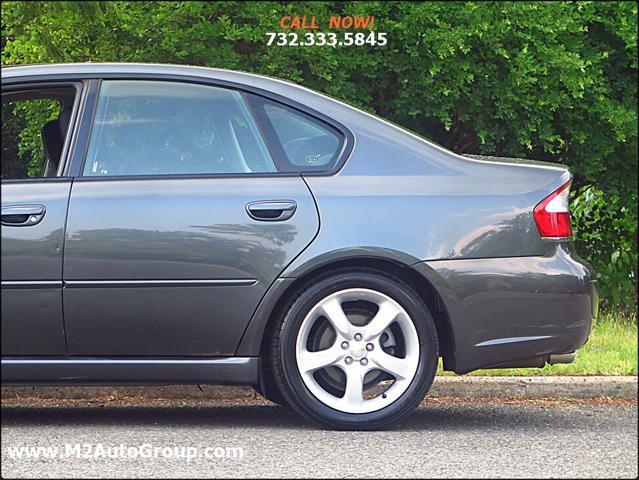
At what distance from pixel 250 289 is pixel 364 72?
3628 millimetres

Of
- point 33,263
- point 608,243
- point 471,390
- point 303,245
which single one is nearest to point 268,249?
point 303,245

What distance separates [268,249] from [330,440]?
85cm

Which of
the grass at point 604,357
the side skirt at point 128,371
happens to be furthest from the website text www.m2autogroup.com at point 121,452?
the grass at point 604,357

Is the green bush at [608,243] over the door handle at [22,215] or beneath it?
beneath

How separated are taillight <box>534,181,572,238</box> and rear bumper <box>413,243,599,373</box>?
0.22ft

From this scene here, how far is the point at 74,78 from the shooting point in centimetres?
534

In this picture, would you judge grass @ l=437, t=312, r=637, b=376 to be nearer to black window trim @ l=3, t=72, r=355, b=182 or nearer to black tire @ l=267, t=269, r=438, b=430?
black tire @ l=267, t=269, r=438, b=430

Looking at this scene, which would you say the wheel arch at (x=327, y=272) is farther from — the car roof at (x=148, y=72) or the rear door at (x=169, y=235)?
the car roof at (x=148, y=72)

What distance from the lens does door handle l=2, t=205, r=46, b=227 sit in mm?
4949

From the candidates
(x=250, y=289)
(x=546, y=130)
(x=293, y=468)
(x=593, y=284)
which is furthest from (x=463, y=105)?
(x=293, y=468)

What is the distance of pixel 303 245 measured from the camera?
518 cm

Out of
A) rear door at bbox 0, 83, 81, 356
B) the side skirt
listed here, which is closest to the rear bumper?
the side skirt

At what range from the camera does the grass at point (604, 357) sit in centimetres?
685

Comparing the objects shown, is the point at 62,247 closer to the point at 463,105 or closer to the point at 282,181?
the point at 282,181
